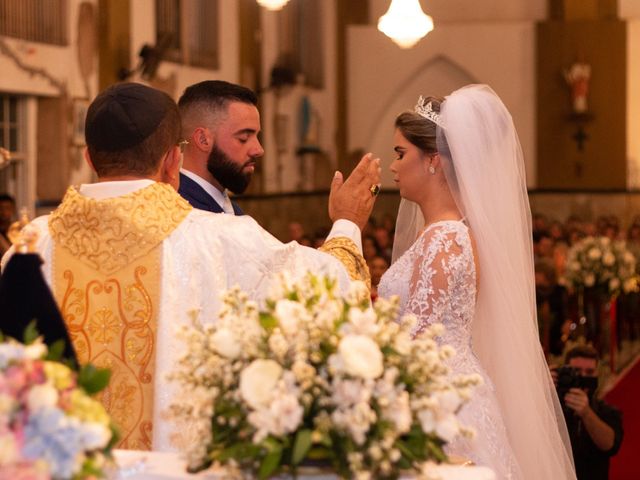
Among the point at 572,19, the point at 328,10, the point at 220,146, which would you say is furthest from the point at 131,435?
the point at 572,19

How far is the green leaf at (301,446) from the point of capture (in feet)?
7.80

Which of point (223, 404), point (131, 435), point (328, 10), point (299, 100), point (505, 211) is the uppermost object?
point (328, 10)

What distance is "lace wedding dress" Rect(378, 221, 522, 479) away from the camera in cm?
442

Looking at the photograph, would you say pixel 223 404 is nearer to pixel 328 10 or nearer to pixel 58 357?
pixel 58 357

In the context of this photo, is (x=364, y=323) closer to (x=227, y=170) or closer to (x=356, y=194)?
(x=356, y=194)

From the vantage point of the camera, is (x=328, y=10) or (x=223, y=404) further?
(x=328, y=10)

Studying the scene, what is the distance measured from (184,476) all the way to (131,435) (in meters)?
0.92

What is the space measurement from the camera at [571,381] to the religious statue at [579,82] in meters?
17.7

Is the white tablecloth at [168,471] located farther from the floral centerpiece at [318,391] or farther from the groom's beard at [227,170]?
the groom's beard at [227,170]

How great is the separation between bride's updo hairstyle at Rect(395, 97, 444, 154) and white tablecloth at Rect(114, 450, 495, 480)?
207cm

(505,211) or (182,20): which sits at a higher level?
(182,20)

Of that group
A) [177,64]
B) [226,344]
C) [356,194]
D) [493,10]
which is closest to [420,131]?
[356,194]

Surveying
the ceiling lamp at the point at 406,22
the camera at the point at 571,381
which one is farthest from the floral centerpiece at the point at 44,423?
the ceiling lamp at the point at 406,22

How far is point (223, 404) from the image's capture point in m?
2.49
